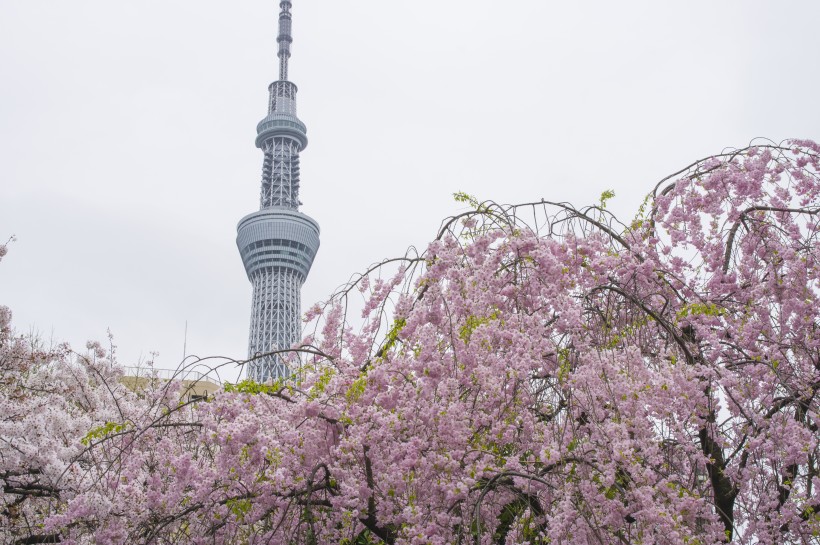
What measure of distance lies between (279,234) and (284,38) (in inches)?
1040

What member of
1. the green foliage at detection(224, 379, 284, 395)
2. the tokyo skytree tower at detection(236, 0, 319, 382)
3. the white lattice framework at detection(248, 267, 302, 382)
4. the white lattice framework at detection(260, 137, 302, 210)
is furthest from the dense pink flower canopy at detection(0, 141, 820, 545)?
the white lattice framework at detection(260, 137, 302, 210)

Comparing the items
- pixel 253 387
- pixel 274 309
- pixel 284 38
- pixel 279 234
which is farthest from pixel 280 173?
pixel 253 387

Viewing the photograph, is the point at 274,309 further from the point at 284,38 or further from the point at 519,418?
the point at 519,418

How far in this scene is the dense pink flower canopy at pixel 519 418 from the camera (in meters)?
4.37

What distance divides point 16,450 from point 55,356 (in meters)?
1.79

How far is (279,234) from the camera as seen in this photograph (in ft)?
244

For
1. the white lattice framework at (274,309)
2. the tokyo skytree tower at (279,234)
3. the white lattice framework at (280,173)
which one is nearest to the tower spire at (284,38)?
the tokyo skytree tower at (279,234)

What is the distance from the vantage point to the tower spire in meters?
83.6

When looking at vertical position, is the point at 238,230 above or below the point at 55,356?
above

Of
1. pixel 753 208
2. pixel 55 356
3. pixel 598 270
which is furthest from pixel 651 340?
pixel 55 356

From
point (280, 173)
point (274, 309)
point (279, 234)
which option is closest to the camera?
point (274, 309)

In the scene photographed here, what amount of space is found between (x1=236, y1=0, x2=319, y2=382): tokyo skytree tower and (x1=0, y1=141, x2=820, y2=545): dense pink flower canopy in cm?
6135

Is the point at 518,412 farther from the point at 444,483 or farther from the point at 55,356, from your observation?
the point at 55,356

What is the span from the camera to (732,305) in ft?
20.3
